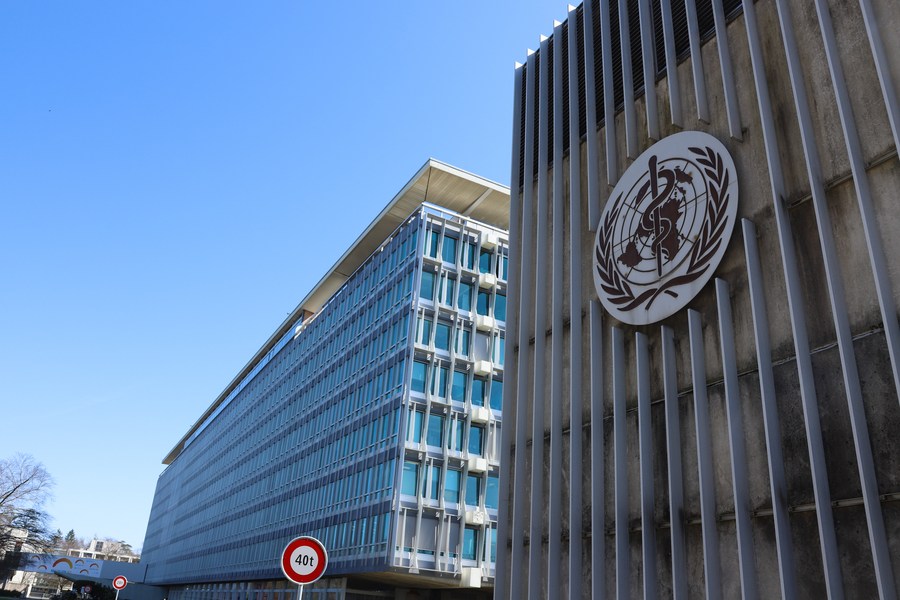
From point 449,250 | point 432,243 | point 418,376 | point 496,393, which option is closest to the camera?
point 418,376

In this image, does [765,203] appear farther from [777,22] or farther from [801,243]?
[777,22]

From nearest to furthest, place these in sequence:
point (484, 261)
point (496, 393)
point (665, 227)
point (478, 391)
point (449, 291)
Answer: point (665, 227), point (478, 391), point (496, 393), point (449, 291), point (484, 261)

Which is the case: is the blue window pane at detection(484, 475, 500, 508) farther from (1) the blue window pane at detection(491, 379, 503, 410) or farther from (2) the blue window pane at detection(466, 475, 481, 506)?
(1) the blue window pane at detection(491, 379, 503, 410)

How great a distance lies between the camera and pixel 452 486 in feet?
114

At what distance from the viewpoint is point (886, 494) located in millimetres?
7465

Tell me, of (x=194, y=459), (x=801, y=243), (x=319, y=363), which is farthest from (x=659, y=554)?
(x=194, y=459)

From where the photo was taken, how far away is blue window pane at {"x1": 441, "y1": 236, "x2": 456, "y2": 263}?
3916 centimetres

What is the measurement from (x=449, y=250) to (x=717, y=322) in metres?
29.6

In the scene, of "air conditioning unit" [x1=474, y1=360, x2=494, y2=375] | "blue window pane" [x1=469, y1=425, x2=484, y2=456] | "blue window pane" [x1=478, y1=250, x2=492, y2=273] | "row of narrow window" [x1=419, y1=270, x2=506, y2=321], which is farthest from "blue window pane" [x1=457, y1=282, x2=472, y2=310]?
"blue window pane" [x1=469, y1=425, x2=484, y2=456]

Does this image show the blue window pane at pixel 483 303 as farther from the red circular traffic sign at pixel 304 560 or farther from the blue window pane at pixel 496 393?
the red circular traffic sign at pixel 304 560

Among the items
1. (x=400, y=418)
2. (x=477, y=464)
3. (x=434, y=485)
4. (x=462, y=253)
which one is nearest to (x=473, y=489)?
(x=477, y=464)

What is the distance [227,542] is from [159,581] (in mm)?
38847

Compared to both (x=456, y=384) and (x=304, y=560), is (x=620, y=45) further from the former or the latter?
(x=456, y=384)

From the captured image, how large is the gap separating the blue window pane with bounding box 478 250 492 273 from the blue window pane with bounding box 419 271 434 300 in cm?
309
